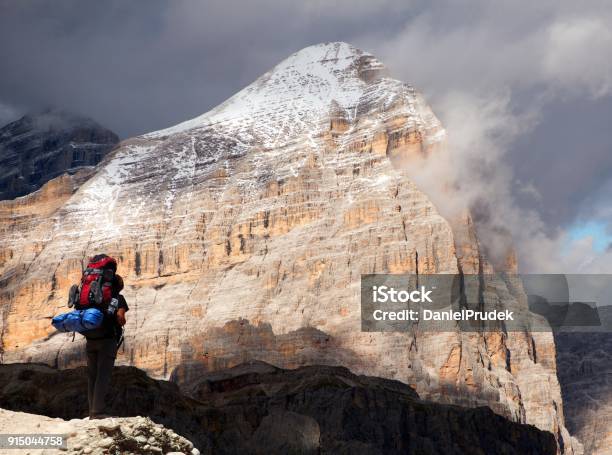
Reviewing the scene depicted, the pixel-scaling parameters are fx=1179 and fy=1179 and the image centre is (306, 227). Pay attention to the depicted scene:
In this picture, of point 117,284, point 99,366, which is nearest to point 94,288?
point 117,284

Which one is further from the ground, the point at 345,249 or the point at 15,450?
the point at 345,249

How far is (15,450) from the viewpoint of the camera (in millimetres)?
21219

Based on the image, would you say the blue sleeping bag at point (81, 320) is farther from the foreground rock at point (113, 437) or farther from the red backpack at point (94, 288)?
the foreground rock at point (113, 437)

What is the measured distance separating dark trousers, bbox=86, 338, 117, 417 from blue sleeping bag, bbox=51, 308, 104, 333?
61cm

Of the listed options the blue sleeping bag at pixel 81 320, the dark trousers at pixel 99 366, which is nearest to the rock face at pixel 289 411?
the dark trousers at pixel 99 366

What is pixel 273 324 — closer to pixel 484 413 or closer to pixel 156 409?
pixel 484 413

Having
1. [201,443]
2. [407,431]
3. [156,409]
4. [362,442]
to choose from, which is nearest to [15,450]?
[201,443]

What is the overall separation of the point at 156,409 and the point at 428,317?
68.3 metres

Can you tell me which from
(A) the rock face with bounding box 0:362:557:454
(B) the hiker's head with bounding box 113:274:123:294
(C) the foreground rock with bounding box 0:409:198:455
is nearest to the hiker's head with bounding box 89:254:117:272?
(B) the hiker's head with bounding box 113:274:123:294

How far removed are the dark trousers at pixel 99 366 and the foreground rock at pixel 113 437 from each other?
1.37 meters

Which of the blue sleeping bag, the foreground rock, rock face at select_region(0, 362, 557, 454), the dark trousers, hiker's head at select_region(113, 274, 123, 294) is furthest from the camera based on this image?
rock face at select_region(0, 362, 557, 454)

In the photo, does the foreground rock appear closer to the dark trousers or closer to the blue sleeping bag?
the dark trousers

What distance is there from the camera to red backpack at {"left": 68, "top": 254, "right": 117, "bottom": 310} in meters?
23.4

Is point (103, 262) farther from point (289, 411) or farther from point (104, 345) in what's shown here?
point (289, 411)
